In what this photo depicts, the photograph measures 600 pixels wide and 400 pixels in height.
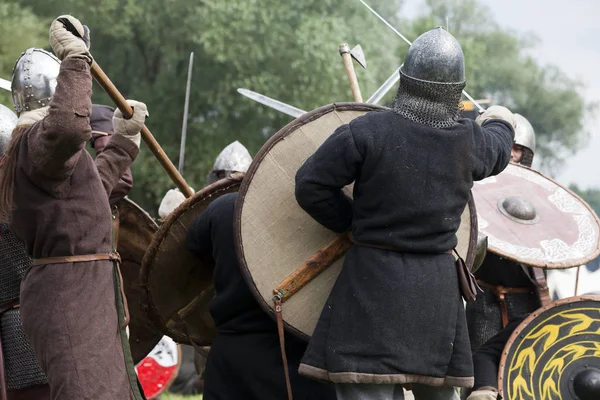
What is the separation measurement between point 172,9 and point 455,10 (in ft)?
90.2

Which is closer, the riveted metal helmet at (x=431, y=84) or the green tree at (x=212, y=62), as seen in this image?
the riveted metal helmet at (x=431, y=84)

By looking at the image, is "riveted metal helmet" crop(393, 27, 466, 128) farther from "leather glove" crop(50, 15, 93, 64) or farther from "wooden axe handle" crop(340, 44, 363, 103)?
"leather glove" crop(50, 15, 93, 64)

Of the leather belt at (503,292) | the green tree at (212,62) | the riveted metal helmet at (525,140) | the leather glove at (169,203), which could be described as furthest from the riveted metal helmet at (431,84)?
the green tree at (212,62)

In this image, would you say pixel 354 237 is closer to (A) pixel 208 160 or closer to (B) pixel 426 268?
(B) pixel 426 268

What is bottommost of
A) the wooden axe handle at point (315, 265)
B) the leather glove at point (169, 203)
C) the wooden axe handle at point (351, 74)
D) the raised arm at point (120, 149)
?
the leather glove at point (169, 203)

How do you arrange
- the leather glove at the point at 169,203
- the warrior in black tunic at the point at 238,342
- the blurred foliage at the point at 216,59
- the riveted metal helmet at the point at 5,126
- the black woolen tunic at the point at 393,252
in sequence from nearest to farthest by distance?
the black woolen tunic at the point at 393,252, the warrior in black tunic at the point at 238,342, the riveted metal helmet at the point at 5,126, the leather glove at the point at 169,203, the blurred foliage at the point at 216,59

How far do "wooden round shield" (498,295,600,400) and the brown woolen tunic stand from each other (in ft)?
7.04

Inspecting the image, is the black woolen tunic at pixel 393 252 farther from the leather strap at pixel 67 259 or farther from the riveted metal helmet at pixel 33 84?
the riveted metal helmet at pixel 33 84

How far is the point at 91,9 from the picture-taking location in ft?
65.2

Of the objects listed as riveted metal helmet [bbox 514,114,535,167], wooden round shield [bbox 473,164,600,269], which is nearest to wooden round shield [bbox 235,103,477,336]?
wooden round shield [bbox 473,164,600,269]

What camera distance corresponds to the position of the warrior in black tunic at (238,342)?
14.1 feet

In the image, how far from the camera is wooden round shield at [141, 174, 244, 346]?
456 cm

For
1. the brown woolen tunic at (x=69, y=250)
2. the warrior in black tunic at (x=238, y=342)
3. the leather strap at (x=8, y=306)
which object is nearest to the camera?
the brown woolen tunic at (x=69, y=250)

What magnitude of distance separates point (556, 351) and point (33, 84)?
9.58ft
